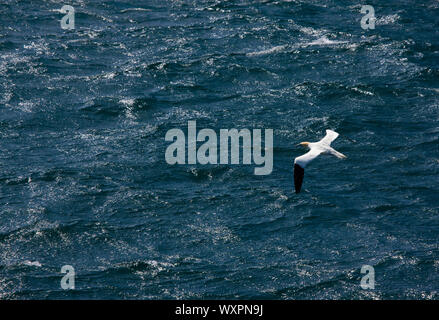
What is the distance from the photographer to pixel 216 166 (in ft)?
167

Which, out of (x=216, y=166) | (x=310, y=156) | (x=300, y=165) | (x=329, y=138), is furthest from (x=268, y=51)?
(x=300, y=165)

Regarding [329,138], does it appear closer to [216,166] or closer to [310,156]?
[310,156]

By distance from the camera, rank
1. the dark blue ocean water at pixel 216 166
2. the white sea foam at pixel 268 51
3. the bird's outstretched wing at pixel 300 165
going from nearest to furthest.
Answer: the dark blue ocean water at pixel 216 166
the bird's outstretched wing at pixel 300 165
the white sea foam at pixel 268 51

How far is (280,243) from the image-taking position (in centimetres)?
4478

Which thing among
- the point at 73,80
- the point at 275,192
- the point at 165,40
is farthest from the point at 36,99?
the point at 275,192

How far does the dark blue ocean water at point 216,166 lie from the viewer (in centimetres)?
4278

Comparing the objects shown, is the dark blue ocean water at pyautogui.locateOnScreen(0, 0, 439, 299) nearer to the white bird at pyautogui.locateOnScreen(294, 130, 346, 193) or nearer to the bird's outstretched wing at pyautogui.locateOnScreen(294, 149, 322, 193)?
the white bird at pyautogui.locateOnScreen(294, 130, 346, 193)

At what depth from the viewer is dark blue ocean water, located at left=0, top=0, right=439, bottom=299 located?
42.8 m

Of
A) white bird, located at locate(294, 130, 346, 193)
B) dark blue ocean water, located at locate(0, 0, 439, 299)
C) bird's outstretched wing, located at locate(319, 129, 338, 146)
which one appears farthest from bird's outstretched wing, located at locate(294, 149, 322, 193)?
dark blue ocean water, located at locate(0, 0, 439, 299)

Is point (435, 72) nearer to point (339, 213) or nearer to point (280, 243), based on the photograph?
point (339, 213)

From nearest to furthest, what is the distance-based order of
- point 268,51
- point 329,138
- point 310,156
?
1. point 310,156
2. point 329,138
3. point 268,51

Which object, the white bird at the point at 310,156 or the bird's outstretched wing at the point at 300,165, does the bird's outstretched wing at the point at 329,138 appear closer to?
the white bird at the point at 310,156

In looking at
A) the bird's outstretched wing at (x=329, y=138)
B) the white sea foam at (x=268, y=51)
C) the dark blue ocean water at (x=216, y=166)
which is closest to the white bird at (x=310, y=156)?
the bird's outstretched wing at (x=329, y=138)

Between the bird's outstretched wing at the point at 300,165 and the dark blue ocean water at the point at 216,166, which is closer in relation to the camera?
the dark blue ocean water at the point at 216,166
